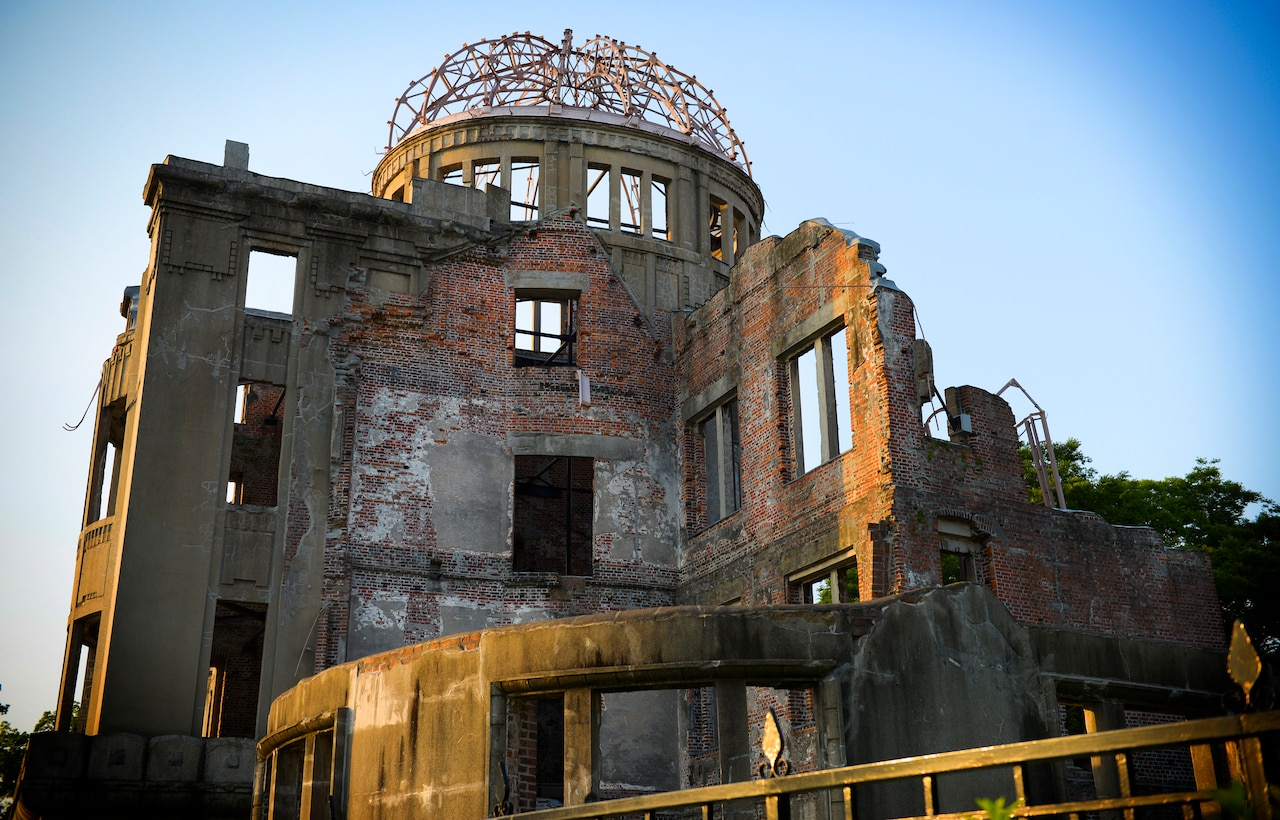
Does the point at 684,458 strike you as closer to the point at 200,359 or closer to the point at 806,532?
the point at 806,532

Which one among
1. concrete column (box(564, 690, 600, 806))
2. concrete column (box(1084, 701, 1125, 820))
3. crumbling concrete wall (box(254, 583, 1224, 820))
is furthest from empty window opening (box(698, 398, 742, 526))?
concrete column (box(564, 690, 600, 806))

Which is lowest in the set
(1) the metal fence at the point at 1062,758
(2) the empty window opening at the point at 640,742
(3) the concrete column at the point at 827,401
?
(1) the metal fence at the point at 1062,758

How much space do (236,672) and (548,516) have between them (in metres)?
6.74

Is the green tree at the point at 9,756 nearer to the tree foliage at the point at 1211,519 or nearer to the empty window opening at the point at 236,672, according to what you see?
the empty window opening at the point at 236,672

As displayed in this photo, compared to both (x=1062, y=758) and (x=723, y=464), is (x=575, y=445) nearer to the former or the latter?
(x=723, y=464)

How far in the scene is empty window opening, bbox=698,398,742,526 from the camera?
22141mm

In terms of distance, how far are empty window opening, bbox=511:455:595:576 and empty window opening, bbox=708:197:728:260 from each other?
646 centimetres

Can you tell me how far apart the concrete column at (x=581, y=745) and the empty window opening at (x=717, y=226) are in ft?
64.3

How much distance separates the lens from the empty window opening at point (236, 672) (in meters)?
24.4

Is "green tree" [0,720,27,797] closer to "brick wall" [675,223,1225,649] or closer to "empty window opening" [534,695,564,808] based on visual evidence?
"empty window opening" [534,695,564,808]

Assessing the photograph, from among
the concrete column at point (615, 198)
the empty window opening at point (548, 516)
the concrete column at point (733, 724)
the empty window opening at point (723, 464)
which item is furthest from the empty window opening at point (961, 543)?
the concrete column at point (615, 198)

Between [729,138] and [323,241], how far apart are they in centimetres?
1161

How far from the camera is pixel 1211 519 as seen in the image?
31.4 metres

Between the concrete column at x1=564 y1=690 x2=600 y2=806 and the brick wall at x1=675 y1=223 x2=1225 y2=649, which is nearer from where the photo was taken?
the concrete column at x1=564 y1=690 x2=600 y2=806
